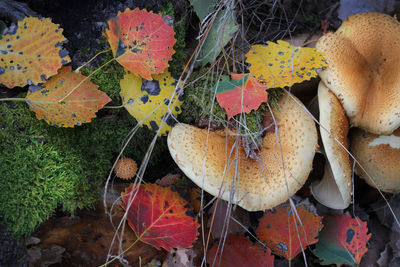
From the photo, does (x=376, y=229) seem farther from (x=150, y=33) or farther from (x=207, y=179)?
(x=150, y=33)

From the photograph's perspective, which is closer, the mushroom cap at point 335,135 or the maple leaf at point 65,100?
the maple leaf at point 65,100

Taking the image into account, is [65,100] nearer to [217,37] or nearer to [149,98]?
[149,98]

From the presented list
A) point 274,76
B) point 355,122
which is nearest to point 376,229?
point 355,122

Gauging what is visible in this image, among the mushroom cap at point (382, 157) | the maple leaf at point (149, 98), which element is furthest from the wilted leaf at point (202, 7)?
the mushroom cap at point (382, 157)

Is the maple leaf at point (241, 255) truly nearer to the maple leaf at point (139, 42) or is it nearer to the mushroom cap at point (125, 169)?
the mushroom cap at point (125, 169)

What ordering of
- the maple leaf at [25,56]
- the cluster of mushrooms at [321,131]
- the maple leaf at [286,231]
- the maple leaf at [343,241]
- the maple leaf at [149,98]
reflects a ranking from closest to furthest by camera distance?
the maple leaf at [25,56], the cluster of mushrooms at [321,131], the maple leaf at [149,98], the maple leaf at [286,231], the maple leaf at [343,241]

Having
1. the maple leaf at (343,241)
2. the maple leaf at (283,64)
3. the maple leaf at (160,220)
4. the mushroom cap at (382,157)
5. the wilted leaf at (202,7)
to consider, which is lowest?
the maple leaf at (343,241)
